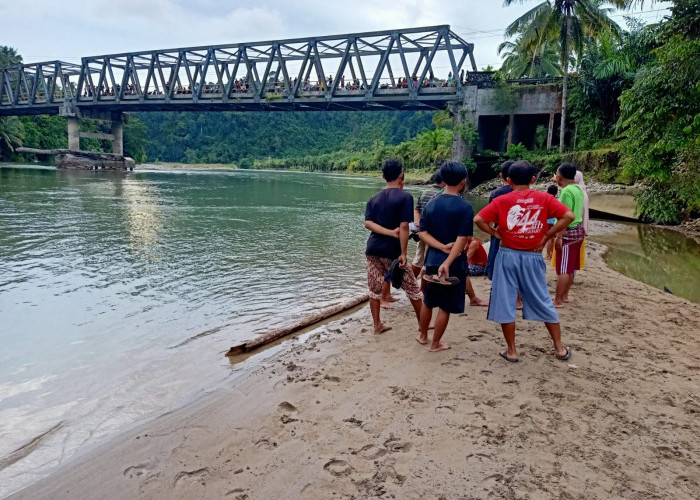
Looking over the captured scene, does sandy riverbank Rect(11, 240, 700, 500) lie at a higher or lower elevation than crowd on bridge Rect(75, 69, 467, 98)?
lower

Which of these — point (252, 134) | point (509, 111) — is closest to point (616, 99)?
point (509, 111)

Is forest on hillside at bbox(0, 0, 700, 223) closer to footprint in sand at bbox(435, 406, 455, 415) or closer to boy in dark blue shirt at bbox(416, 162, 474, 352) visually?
boy in dark blue shirt at bbox(416, 162, 474, 352)

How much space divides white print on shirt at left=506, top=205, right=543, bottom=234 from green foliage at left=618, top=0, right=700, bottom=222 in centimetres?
899

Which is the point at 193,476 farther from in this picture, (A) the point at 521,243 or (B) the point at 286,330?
(A) the point at 521,243

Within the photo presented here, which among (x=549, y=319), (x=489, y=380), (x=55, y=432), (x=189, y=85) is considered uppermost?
(x=189, y=85)

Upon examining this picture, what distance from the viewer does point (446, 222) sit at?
12.3ft

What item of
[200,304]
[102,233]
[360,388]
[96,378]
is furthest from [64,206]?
[360,388]

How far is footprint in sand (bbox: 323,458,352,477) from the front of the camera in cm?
243

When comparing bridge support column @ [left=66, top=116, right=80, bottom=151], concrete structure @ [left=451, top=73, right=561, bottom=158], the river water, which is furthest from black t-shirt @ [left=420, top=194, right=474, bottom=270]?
bridge support column @ [left=66, top=116, right=80, bottom=151]

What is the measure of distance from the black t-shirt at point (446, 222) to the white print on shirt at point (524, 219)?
11.3 inches

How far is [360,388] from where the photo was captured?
3.39 m

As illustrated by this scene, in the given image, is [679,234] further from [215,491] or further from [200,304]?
[215,491]

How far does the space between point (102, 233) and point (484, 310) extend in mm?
9314

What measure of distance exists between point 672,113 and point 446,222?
1044cm
